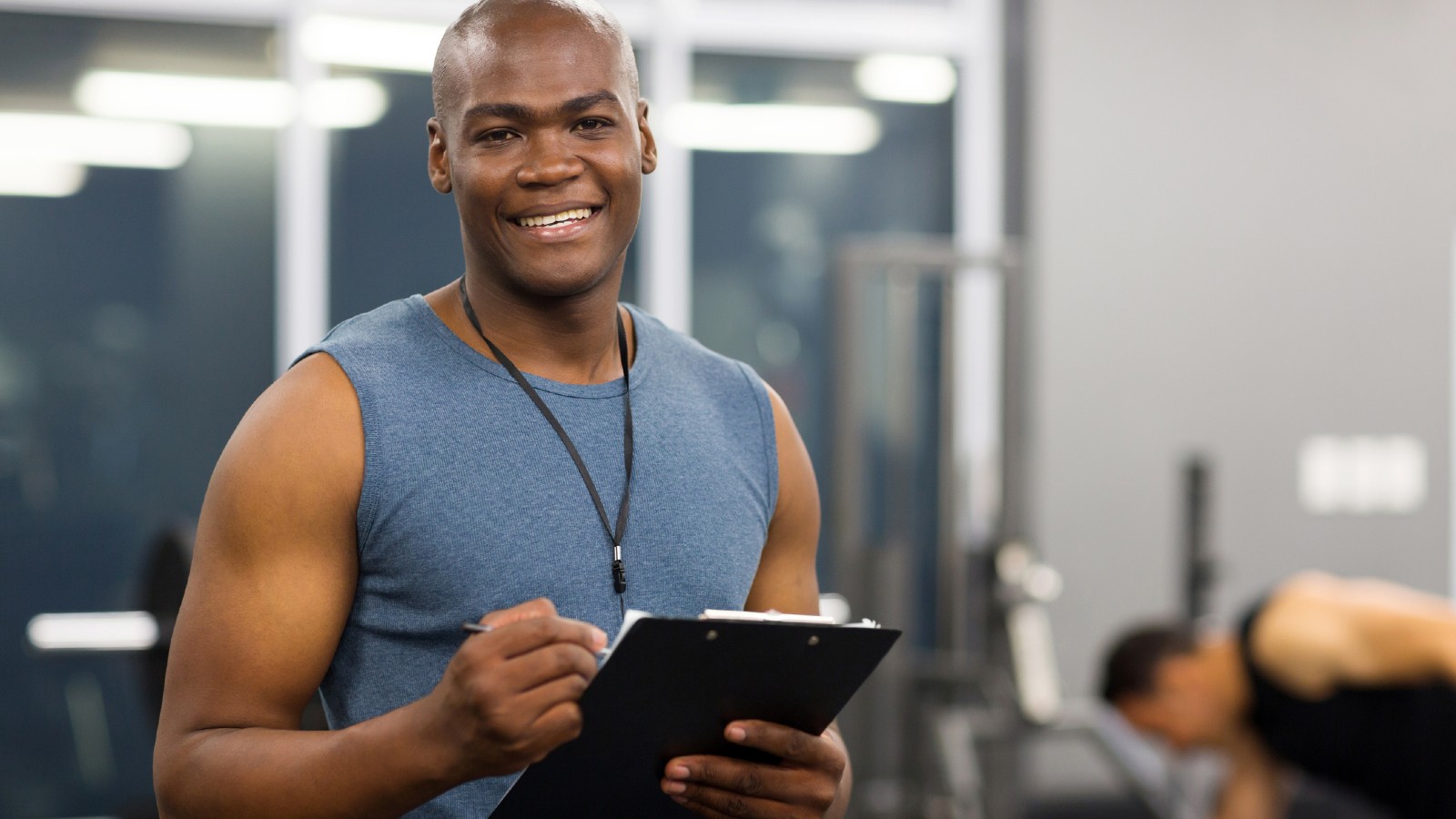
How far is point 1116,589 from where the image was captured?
13.6 ft

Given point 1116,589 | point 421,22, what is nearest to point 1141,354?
point 1116,589

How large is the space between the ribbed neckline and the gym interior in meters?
2.31

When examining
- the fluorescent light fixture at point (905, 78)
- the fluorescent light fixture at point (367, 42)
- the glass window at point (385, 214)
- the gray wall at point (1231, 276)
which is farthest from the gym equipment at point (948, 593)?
the fluorescent light fixture at point (367, 42)

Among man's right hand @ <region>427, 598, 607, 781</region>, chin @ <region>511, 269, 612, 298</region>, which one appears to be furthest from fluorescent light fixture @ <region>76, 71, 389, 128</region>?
man's right hand @ <region>427, 598, 607, 781</region>

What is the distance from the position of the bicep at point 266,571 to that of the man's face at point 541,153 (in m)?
0.20

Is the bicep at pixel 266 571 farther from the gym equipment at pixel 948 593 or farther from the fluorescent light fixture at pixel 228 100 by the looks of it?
the fluorescent light fixture at pixel 228 100

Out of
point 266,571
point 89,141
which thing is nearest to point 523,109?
point 266,571

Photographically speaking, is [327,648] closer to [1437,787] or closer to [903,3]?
[1437,787]

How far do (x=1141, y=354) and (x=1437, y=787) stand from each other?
5.04ft

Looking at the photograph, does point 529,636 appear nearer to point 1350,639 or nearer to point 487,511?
point 487,511

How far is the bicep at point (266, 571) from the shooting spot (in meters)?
0.92

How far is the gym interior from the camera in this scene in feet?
12.2

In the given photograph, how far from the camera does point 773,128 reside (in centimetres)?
430

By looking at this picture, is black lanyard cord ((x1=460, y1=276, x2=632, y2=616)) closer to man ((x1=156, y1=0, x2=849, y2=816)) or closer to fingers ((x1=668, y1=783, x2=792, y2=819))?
man ((x1=156, y1=0, x2=849, y2=816))
